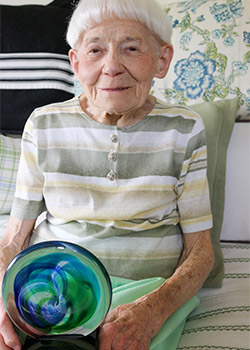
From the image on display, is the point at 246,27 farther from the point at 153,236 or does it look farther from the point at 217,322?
the point at 217,322

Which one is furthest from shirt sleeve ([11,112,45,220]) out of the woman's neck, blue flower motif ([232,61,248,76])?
blue flower motif ([232,61,248,76])

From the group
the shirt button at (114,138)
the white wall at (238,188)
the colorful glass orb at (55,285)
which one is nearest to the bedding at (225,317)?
the white wall at (238,188)

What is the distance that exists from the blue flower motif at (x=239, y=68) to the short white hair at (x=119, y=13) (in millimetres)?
452

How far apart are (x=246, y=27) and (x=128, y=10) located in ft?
1.90

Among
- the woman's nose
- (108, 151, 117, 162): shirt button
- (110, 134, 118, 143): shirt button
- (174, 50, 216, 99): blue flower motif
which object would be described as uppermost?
the woman's nose

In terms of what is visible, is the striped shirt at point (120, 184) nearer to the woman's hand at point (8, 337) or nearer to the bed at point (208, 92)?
the bed at point (208, 92)

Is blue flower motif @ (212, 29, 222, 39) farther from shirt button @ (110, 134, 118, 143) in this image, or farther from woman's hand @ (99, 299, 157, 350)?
woman's hand @ (99, 299, 157, 350)

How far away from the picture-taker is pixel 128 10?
1.12 m

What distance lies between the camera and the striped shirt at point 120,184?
1168 mm

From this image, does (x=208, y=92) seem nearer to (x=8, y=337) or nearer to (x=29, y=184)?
(x=29, y=184)

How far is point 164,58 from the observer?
1233 millimetres

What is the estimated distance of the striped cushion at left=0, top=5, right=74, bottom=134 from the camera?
1823 millimetres

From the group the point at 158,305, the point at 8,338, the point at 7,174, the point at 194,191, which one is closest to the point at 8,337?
the point at 8,338

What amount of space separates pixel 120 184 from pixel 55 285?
45 centimetres
